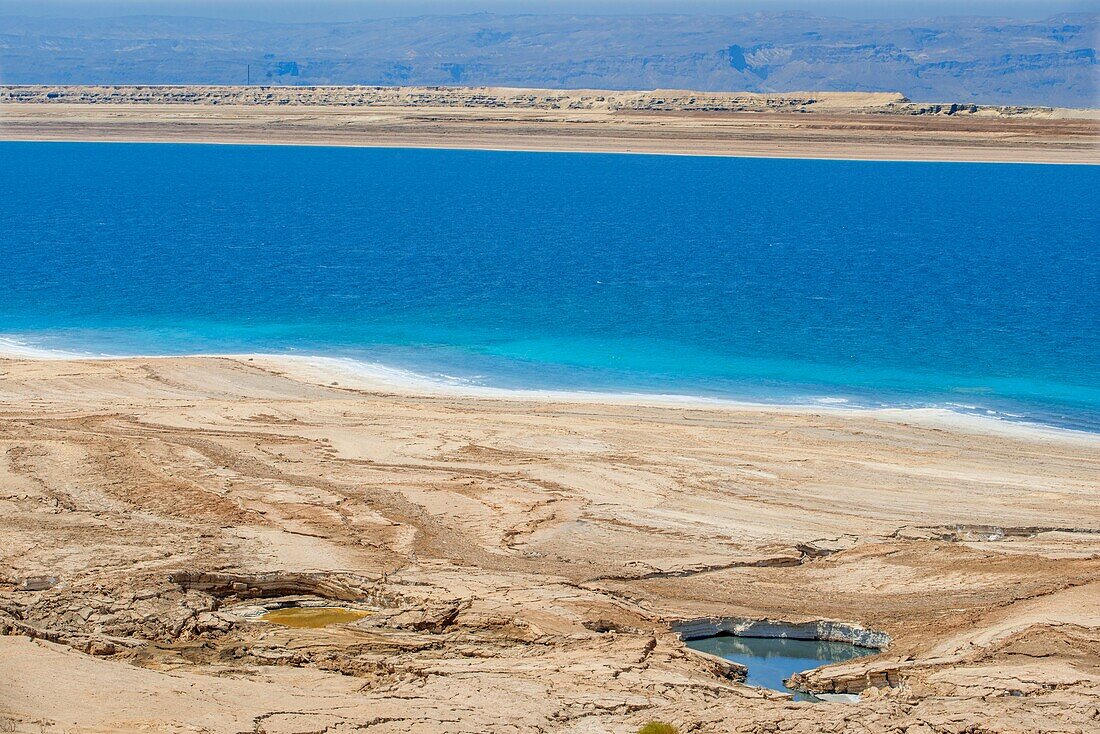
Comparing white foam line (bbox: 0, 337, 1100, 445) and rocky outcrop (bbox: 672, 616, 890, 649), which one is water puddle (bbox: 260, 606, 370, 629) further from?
white foam line (bbox: 0, 337, 1100, 445)

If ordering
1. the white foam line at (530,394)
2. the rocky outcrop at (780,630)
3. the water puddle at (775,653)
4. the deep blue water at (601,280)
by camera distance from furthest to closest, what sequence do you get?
the deep blue water at (601,280), the white foam line at (530,394), the rocky outcrop at (780,630), the water puddle at (775,653)

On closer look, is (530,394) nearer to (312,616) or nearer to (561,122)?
(312,616)

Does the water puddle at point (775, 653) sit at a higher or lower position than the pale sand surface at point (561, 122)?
lower

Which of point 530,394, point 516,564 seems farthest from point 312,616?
point 530,394

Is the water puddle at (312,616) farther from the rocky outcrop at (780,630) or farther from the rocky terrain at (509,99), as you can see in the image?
the rocky terrain at (509,99)

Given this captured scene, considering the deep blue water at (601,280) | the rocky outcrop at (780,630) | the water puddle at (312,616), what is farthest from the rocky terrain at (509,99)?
the water puddle at (312,616)

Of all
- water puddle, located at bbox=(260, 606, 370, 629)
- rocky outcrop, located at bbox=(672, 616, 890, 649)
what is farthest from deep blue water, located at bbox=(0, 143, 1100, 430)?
water puddle, located at bbox=(260, 606, 370, 629)
